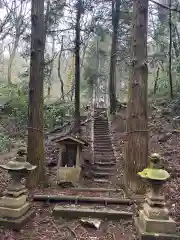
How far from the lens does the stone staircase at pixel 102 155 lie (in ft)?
31.0

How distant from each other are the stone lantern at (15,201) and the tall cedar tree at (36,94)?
195 centimetres

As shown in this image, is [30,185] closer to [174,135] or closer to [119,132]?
[174,135]

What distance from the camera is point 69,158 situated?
29.1 ft

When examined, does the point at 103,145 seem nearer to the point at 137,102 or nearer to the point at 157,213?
the point at 137,102

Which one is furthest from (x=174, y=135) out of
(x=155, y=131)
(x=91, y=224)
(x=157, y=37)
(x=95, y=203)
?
(x=157, y=37)

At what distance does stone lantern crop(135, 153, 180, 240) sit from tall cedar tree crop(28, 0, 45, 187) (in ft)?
11.6

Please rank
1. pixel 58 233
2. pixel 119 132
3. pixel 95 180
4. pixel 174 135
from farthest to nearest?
pixel 119 132
pixel 174 135
pixel 95 180
pixel 58 233

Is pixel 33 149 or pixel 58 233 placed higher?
pixel 33 149

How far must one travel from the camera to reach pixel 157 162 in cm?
459

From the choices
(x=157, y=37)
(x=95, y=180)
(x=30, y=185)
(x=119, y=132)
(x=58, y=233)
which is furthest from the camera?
(x=157, y=37)

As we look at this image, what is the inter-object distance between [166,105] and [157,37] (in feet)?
15.4

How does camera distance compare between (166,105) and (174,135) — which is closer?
(174,135)

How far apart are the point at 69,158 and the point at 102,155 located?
2593 millimetres

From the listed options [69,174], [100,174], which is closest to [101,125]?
[100,174]
